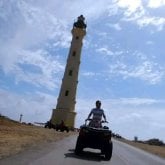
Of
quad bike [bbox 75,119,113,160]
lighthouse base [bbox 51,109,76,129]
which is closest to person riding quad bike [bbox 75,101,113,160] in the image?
quad bike [bbox 75,119,113,160]

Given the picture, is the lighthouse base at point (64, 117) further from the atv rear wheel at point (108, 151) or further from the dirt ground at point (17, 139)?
the atv rear wheel at point (108, 151)

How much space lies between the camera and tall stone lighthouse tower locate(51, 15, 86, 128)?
220 ft

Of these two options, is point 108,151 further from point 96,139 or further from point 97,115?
point 97,115

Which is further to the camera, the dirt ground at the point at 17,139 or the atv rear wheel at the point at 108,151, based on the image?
the atv rear wheel at the point at 108,151

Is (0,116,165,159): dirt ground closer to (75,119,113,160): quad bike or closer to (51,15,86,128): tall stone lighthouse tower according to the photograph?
(75,119,113,160): quad bike

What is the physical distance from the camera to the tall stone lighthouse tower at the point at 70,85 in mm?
67062

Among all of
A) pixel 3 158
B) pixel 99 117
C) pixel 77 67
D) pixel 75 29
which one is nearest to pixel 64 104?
pixel 77 67

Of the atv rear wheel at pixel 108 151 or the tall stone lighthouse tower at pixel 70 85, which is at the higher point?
the tall stone lighthouse tower at pixel 70 85

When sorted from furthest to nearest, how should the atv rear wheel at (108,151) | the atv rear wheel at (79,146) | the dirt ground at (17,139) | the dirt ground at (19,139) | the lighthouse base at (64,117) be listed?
the lighthouse base at (64,117) < the atv rear wheel at (79,146) < the atv rear wheel at (108,151) < the dirt ground at (19,139) < the dirt ground at (17,139)

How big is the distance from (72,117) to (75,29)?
16200 millimetres

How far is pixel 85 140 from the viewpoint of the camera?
18.5 m

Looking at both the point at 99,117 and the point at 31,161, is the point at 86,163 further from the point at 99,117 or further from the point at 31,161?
the point at 99,117

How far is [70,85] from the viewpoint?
226 feet

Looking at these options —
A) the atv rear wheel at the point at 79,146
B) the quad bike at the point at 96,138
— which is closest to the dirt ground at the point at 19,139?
the atv rear wheel at the point at 79,146
